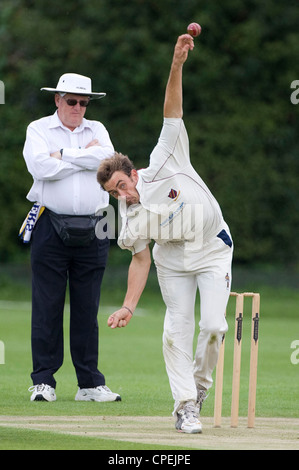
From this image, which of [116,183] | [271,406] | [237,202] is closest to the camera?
[116,183]

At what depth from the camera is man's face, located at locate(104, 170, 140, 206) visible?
6336mm

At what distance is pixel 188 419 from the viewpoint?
619 cm

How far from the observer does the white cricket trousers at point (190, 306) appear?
20.8ft

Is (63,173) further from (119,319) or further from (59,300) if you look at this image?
(119,319)

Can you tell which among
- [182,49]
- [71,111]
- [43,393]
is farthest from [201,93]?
[182,49]

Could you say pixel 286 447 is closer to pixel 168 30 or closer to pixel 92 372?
pixel 92 372

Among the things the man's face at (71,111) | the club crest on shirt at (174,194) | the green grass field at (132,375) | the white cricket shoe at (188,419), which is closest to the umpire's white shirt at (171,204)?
the club crest on shirt at (174,194)

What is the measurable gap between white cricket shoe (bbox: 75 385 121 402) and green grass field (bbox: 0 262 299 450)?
0.27 feet

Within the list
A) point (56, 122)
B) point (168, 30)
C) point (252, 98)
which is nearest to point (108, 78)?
point (168, 30)

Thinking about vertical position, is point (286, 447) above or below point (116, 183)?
below

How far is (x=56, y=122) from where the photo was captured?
26.3 ft

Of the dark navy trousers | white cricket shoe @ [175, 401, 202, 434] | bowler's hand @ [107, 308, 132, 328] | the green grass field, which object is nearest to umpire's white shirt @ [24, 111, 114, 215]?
the dark navy trousers

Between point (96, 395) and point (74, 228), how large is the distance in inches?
47.2

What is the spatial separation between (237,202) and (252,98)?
2.68 m
